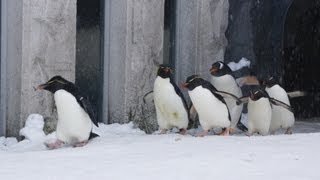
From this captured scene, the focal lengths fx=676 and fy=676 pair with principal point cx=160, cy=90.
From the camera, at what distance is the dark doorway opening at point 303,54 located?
1144 cm

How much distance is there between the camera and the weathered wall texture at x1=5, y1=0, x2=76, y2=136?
6.89 meters

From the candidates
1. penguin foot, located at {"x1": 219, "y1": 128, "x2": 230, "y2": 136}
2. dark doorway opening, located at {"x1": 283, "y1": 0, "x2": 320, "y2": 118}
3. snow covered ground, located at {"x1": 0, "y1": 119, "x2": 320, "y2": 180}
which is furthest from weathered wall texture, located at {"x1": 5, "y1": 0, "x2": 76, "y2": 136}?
dark doorway opening, located at {"x1": 283, "y1": 0, "x2": 320, "y2": 118}

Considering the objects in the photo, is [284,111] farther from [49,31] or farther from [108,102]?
[49,31]

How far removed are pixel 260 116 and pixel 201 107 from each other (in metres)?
0.71

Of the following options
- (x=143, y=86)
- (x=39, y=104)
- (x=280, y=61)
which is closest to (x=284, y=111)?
(x=143, y=86)

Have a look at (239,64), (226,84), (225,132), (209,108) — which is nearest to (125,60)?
(226,84)

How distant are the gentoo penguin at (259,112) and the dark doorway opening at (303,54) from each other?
4323 mm

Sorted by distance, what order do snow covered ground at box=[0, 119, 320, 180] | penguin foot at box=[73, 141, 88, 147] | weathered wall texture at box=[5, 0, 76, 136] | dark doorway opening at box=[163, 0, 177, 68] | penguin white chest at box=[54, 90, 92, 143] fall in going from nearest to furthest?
1. snow covered ground at box=[0, 119, 320, 180]
2. penguin white chest at box=[54, 90, 92, 143]
3. penguin foot at box=[73, 141, 88, 147]
4. weathered wall texture at box=[5, 0, 76, 136]
5. dark doorway opening at box=[163, 0, 177, 68]

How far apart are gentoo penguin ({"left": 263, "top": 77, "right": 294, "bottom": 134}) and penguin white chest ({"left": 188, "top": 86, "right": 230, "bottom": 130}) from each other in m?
0.80

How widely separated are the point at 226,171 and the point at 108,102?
3.39m

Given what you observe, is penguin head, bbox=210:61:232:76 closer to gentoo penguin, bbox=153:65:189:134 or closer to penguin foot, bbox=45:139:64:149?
gentoo penguin, bbox=153:65:189:134

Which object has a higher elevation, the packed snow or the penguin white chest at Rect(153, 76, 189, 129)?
the packed snow

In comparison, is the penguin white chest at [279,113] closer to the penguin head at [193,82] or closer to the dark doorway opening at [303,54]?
the penguin head at [193,82]

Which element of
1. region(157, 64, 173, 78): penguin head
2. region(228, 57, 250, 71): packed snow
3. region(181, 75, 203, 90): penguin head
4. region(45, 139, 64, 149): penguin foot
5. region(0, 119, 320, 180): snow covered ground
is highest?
region(228, 57, 250, 71): packed snow
